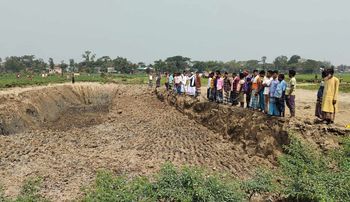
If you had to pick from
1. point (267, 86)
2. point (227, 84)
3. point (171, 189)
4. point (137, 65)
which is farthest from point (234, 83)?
point (137, 65)

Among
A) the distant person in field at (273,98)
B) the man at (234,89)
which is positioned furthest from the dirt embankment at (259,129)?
the man at (234,89)

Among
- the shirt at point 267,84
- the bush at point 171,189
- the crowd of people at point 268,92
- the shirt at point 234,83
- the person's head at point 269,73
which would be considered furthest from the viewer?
the shirt at point 234,83

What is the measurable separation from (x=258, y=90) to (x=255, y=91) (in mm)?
229

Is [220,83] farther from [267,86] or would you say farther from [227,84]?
[267,86]

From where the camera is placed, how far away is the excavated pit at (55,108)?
68.6ft

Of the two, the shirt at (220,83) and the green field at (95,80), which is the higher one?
the shirt at (220,83)

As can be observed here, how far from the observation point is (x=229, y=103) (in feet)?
57.9

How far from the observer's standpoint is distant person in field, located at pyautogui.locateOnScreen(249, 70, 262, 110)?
1402 centimetres

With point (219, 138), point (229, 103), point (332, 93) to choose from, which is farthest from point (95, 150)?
point (332, 93)

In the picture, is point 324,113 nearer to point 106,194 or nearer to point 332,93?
point 332,93

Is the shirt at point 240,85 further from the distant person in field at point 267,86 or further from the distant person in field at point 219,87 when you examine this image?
the distant person in field at point 219,87

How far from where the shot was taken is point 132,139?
55.7 ft

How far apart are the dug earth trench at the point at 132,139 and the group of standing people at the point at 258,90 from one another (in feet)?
1.41

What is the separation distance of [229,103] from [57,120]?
12.5m
